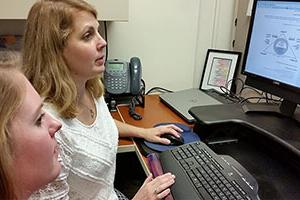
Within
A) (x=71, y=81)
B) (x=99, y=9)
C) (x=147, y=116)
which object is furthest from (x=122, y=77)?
(x=71, y=81)

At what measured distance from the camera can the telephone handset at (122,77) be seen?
1.65 meters

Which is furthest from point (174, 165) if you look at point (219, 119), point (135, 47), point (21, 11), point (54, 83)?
point (135, 47)

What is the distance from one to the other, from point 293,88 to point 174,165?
46cm

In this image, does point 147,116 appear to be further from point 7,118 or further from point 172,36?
point 7,118

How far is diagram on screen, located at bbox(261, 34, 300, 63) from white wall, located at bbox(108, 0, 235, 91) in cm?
76

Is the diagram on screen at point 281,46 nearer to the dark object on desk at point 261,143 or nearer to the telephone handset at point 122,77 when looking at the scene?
the dark object on desk at point 261,143

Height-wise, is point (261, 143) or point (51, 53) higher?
point (51, 53)

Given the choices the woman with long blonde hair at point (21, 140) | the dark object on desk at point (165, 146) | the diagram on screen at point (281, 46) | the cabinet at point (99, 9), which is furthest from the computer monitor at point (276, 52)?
the woman with long blonde hair at point (21, 140)

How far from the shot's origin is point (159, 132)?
1.27 metres

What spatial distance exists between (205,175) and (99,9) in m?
0.87

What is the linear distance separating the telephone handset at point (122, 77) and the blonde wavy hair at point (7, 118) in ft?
3.26

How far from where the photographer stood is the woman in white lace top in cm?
100

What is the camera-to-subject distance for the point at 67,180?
3.41 feet

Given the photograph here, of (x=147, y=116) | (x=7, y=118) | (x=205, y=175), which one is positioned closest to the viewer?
(x=7, y=118)
